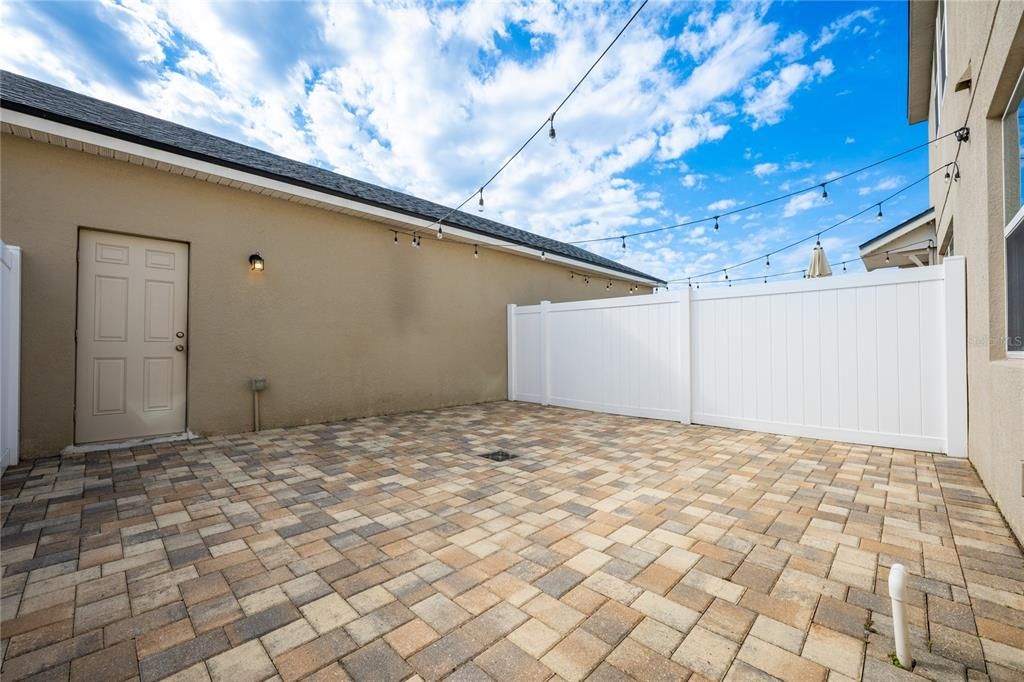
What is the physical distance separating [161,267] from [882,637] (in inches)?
274

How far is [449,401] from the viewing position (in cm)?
770

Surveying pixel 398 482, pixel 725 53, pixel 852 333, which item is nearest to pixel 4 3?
pixel 398 482

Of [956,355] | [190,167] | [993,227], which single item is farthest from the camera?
[190,167]

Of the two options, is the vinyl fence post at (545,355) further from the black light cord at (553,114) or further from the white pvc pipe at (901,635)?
the white pvc pipe at (901,635)

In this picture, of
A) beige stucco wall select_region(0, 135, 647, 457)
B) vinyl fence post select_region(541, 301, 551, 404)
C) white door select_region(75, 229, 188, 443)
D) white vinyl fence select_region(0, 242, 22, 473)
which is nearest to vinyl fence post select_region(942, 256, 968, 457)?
vinyl fence post select_region(541, 301, 551, 404)

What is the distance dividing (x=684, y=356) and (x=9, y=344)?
7452 mm

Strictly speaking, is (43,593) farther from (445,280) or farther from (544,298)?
(544,298)

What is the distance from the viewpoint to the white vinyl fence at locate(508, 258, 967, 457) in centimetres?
410

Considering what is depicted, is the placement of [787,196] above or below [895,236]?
below

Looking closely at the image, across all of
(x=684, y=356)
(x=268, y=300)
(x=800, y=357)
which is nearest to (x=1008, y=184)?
(x=800, y=357)

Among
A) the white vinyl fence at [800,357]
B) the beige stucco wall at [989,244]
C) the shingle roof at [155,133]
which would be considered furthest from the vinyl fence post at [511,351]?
the beige stucco wall at [989,244]

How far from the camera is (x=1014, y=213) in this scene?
2549mm

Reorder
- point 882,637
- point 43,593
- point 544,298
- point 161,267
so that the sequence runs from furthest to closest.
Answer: point 544,298 → point 161,267 → point 43,593 → point 882,637

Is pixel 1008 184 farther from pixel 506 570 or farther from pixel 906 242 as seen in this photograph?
pixel 906 242
